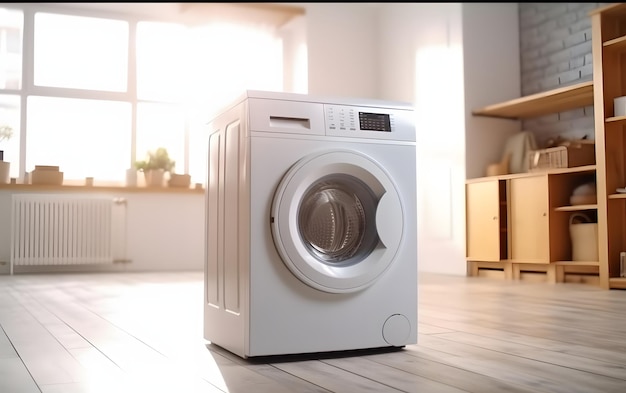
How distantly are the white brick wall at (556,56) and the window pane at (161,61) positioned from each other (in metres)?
3.11

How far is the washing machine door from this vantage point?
184cm

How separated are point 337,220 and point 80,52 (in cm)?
497

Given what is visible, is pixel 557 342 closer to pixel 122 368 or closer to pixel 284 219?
pixel 284 219

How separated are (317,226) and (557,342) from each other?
83 centimetres

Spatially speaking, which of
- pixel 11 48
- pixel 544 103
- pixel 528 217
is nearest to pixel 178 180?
pixel 11 48

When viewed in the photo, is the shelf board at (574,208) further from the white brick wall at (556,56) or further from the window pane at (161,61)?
the window pane at (161,61)

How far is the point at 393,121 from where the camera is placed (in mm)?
2041

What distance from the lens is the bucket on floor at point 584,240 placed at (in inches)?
171

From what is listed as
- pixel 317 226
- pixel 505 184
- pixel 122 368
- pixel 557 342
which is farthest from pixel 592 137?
pixel 122 368

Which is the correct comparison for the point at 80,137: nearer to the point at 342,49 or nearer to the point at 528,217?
the point at 342,49

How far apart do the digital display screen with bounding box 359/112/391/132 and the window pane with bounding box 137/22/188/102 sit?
4765mm

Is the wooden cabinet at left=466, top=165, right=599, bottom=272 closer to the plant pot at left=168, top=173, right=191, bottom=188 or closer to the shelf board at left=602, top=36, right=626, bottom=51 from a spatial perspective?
the shelf board at left=602, top=36, right=626, bottom=51

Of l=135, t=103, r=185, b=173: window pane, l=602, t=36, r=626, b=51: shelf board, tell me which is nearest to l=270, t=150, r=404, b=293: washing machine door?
l=602, t=36, r=626, b=51: shelf board

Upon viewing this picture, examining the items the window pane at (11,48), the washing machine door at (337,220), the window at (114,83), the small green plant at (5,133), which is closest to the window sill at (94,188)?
the window at (114,83)
